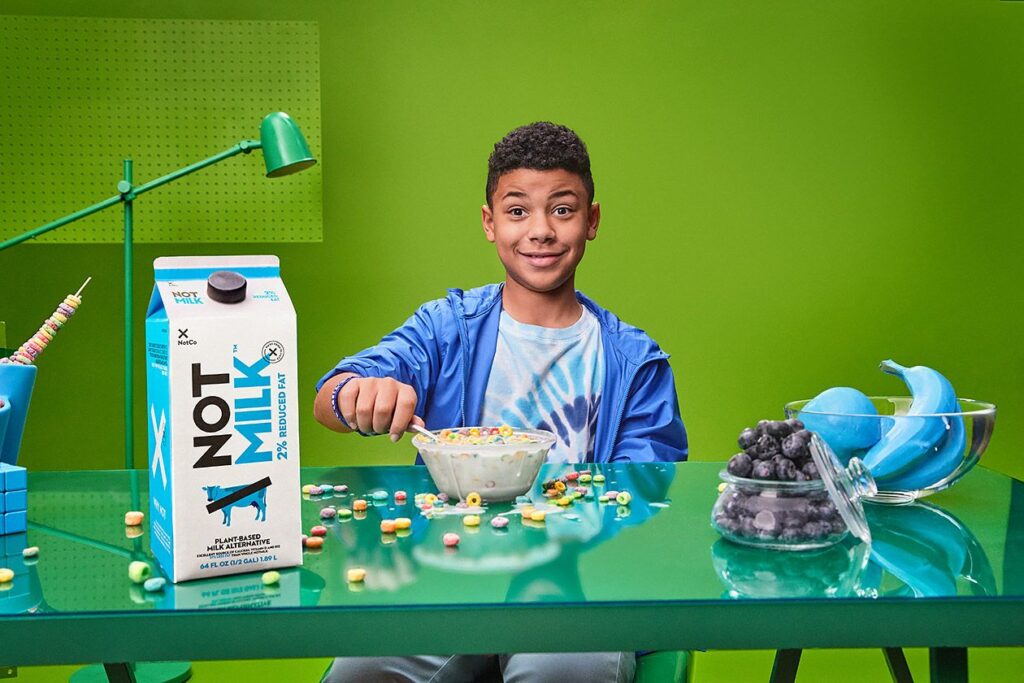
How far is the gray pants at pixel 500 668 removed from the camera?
1.21 meters

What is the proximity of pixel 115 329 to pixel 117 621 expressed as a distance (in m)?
2.11

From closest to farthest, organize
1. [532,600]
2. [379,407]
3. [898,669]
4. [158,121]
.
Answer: [532,600]
[379,407]
[898,669]
[158,121]

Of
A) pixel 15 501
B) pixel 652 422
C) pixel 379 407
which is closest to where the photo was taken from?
pixel 15 501

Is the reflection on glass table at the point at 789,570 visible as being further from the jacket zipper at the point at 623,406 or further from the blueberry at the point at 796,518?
the jacket zipper at the point at 623,406

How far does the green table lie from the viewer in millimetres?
792

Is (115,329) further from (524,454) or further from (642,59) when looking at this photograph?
(524,454)

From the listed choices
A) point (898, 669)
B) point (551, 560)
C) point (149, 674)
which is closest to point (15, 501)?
point (551, 560)

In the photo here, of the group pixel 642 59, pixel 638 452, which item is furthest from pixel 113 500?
pixel 642 59

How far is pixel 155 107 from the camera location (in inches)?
106

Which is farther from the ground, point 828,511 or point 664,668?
point 828,511

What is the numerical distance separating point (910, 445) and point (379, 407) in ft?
2.06

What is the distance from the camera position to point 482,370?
1931 mm

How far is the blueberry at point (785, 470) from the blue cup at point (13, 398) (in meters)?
0.88

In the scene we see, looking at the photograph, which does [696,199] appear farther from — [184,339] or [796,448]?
[184,339]
